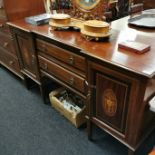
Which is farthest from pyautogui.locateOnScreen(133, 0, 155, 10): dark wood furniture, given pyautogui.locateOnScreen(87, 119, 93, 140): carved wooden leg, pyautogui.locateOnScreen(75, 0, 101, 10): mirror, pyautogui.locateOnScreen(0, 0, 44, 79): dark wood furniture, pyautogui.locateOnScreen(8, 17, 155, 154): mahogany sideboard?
pyautogui.locateOnScreen(87, 119, 93, 140): carved wooden leg

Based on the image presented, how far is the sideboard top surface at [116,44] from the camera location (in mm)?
917

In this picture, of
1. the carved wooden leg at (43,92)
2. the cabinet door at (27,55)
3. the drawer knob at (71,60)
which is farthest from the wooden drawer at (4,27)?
the drawer knob at (71,60)

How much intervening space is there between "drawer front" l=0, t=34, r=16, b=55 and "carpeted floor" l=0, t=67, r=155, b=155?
1.81 feet

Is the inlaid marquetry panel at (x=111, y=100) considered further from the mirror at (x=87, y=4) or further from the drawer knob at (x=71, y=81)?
the mirror at (x=87, y=4)

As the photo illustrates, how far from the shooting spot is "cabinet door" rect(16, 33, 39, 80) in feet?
5.58

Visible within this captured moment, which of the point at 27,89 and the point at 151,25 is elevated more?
the point at 151,25

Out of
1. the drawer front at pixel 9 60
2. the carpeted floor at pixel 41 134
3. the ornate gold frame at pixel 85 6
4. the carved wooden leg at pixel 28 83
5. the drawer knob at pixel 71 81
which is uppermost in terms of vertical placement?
the ornate gold frame at pixel 85 6

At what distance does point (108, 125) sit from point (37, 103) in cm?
96

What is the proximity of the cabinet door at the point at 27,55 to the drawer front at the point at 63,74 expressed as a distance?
0.40 ft

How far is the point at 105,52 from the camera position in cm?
106

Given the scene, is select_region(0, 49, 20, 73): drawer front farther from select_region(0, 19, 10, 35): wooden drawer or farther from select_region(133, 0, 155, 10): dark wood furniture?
select_region(133, 0, 155, 10): dark wood furniture

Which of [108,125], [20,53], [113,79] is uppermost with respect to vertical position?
[113,79]

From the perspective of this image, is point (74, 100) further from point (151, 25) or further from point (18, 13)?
point (18, 13)

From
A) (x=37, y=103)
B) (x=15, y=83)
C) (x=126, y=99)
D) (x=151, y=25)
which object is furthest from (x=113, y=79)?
(x=15, y=83)
